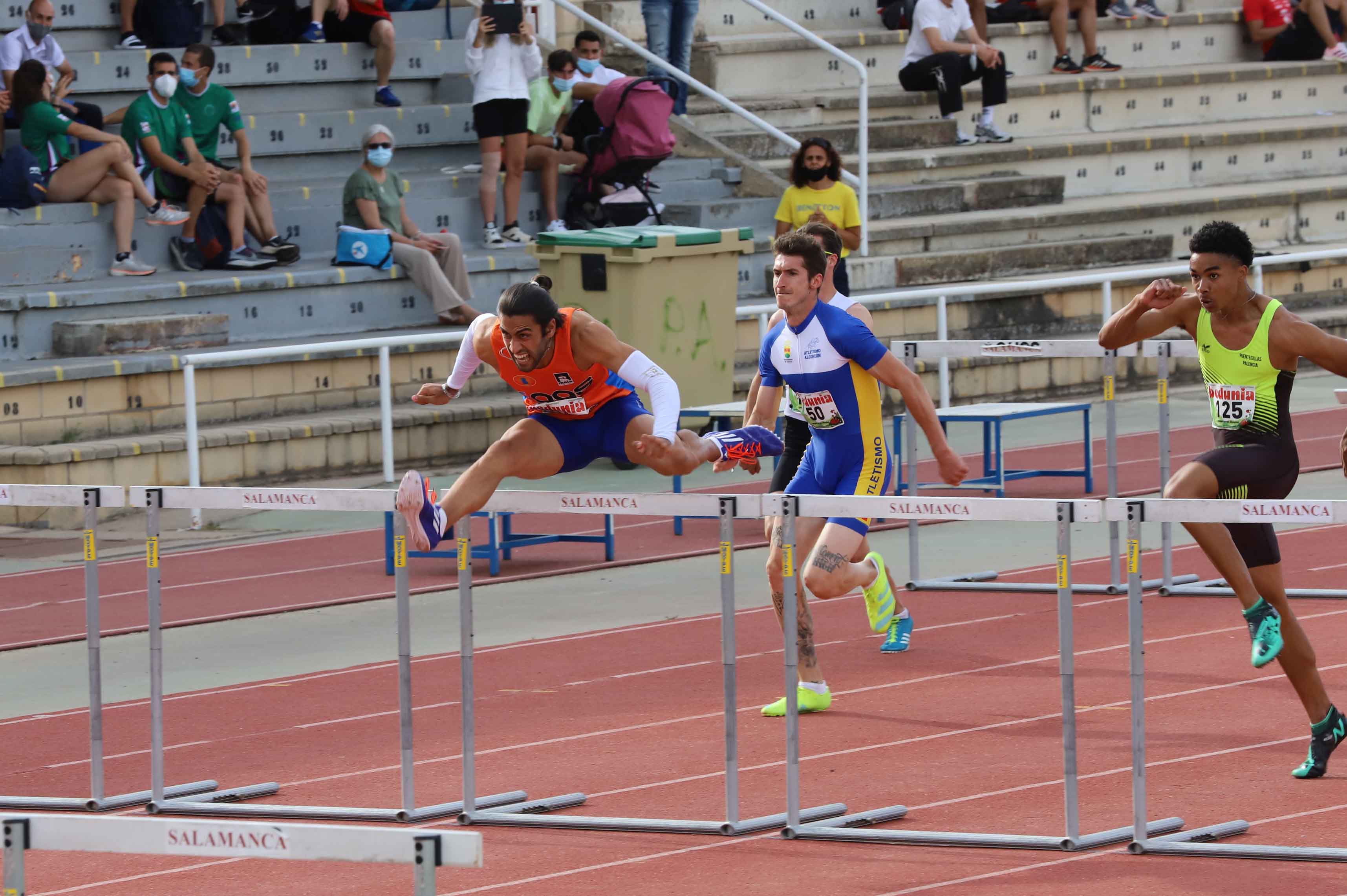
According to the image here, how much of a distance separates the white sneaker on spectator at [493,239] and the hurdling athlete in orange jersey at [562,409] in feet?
30.0

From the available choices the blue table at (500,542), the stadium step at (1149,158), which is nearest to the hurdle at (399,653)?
the blue table at (500,542)

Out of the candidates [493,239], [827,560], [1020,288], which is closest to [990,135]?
[1020,288]

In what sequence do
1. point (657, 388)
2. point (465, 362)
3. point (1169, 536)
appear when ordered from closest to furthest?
point (657, 388), point (465, 362), point (1169, 536)

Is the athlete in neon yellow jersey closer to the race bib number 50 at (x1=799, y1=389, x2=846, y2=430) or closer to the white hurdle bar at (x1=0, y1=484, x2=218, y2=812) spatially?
the race bib number 50 at (x1=799, y1=389, x2=846, y2=430)

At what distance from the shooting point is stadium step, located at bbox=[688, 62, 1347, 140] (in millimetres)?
20922

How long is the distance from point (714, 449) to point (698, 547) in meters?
4.70

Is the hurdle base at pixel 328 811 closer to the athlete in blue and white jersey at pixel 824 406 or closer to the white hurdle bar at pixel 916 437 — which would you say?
the athlete in blue and white jersey at pixel 824 406

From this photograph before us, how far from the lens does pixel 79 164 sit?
15.8 metres

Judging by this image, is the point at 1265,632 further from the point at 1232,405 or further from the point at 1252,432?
the point at 1232,405

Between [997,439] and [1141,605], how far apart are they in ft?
21.9

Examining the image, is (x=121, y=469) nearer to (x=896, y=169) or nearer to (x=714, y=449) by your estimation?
(x=714, y=449)

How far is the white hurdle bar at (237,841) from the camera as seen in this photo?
3787 mm

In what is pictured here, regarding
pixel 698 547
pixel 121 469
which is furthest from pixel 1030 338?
pixel 121 469

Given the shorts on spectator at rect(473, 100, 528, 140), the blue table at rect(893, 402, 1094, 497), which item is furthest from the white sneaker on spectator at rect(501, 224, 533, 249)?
the blue table at rect(893, 402, 1094, 497)
